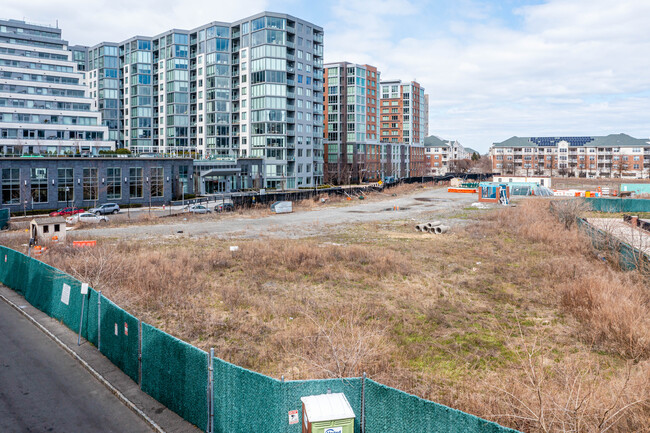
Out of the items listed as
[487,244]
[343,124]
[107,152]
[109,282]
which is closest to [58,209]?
[107,152]

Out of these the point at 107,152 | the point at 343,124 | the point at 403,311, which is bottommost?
the point at 403,311

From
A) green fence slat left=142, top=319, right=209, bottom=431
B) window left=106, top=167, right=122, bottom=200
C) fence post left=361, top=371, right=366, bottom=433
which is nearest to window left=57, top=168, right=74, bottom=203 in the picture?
window left=106, top=167, right=122, bottom=200

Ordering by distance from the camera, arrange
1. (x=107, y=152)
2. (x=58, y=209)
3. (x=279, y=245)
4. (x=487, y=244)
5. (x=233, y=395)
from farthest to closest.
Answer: (x=107, y=152)
(x=58, y=209)
(x=487, y=244)
(x=279, y=245)
(x=233, y=395)

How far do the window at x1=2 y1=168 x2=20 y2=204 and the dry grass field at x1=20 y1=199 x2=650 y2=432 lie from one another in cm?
3336

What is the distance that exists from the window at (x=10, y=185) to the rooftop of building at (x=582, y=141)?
16412cm

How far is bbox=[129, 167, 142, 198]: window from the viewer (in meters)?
69.2

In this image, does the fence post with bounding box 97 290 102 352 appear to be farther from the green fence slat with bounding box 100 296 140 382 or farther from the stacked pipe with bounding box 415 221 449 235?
the stacked pipe with bounding box 415 221 449 235

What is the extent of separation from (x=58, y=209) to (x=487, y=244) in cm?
5356

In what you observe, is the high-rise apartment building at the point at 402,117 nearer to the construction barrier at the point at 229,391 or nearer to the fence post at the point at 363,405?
Result: the construction barrier at the point at 229,391

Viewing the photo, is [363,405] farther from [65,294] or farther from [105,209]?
[105,209]

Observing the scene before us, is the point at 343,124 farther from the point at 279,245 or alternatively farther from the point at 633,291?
the point at 633,291

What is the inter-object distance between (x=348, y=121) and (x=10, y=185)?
89215 mm

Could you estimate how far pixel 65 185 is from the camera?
6288 centimetres

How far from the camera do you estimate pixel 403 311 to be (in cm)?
2095
